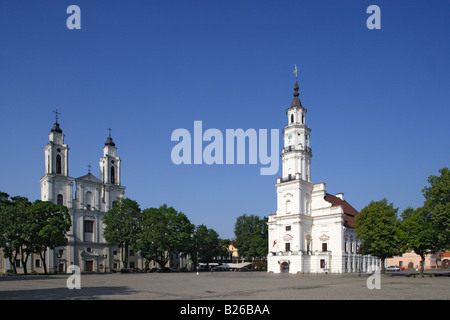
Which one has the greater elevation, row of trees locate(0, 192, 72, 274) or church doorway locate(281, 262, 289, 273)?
row of trees locate(0, 192, 72, 274)

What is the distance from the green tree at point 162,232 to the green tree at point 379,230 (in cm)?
3179

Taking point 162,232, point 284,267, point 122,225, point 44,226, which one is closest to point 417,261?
point 284,267

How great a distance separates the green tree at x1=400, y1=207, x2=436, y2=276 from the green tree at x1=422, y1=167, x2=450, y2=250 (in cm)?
69

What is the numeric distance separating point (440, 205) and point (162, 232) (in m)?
43.9

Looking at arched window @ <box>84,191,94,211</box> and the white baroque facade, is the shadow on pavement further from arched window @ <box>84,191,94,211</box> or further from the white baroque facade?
arched window @ <box>84,191,94,211</box>

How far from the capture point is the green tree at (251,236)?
299 feet

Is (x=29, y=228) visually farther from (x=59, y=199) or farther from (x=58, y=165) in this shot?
(x=58, y=165)

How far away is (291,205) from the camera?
64500mm

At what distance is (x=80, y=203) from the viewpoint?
248 ft

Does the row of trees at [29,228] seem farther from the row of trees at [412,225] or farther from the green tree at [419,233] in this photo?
the green tree at [419,233]

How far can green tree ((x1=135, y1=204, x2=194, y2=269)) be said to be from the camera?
226ft

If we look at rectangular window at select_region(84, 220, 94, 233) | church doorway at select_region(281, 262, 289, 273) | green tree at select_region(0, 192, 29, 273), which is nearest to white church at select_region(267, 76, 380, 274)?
church doorway at select_region(281, 262, 289, 273)
